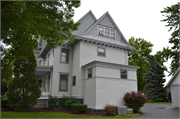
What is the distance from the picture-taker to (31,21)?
9.67 metres

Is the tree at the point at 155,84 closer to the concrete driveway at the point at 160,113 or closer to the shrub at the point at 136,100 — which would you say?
the concrete driveway at the point at 160,113

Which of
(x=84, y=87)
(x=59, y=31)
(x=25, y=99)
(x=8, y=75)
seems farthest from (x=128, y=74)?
(x=8, y=75)

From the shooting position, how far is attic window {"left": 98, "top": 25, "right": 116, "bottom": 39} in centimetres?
1988

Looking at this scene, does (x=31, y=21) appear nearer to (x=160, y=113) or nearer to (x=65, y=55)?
(x=65, y=55)

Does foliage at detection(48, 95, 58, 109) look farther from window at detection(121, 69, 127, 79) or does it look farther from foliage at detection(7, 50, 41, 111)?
window at detection(121, 69, 127, 79)

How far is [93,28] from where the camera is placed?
19.4m

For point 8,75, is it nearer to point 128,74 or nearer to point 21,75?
point 21,75

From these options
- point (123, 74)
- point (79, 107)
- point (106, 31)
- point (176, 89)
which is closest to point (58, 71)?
point (79, 107)

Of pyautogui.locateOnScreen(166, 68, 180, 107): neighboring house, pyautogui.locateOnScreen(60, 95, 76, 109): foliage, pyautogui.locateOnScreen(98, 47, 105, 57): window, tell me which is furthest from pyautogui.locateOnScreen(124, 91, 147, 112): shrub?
pyautogui.locateOnScreen(166, 68, 180, 107): neighboring house

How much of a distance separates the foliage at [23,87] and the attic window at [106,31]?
10.1 metres

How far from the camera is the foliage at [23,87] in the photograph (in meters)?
12.7

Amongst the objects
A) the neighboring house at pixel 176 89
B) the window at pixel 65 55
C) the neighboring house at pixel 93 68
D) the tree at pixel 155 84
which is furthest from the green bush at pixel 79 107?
the tree at pixel 155 84

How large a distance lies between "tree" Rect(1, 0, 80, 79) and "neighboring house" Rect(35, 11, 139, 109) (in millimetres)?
5863

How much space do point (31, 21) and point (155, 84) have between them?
1140 inches
